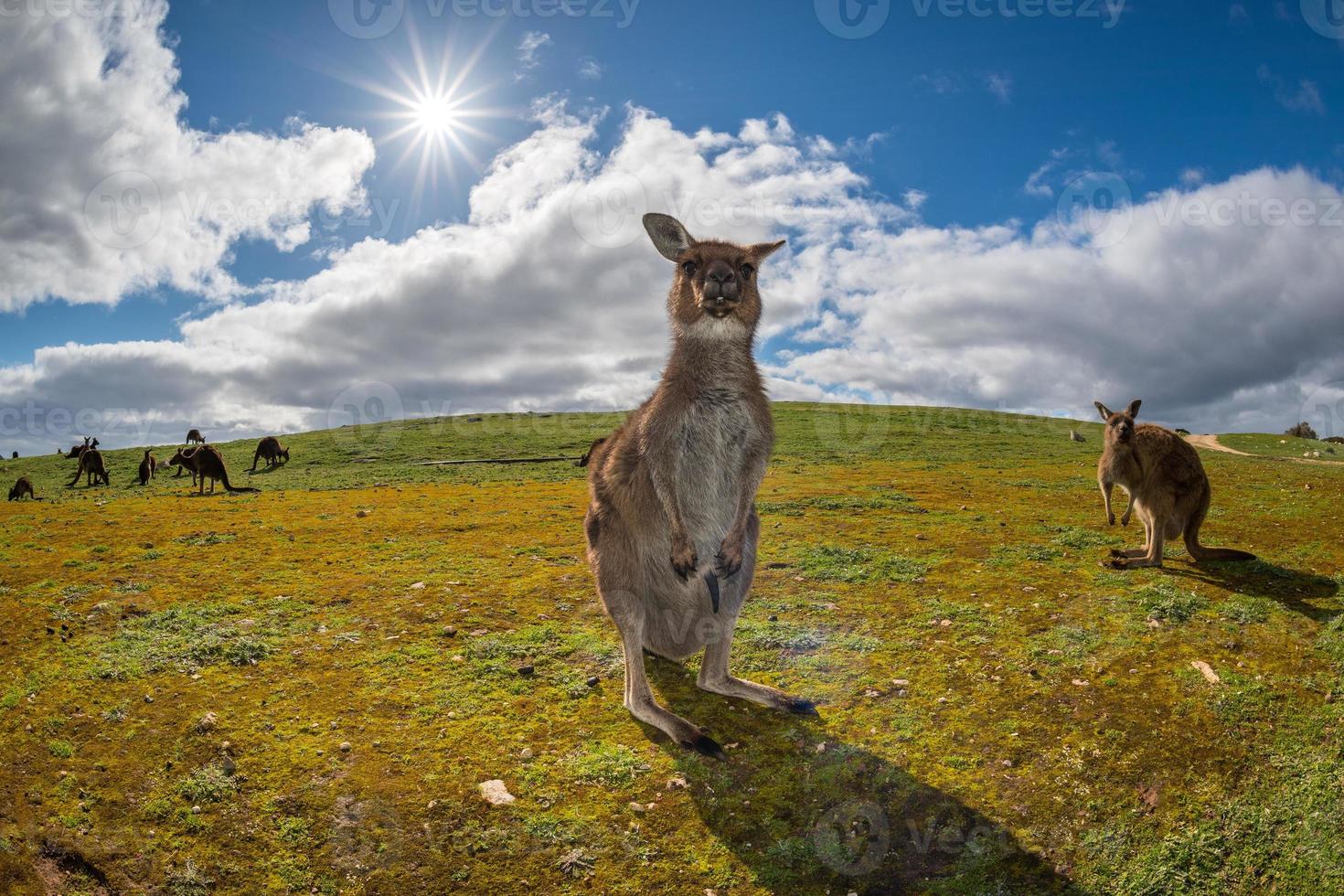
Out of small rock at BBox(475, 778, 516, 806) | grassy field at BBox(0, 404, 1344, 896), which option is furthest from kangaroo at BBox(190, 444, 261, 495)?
small rock at BBox(475, 778, 516, 806)

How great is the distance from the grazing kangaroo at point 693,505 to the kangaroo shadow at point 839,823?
0.52 metres

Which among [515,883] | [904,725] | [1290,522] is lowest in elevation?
[515,883]

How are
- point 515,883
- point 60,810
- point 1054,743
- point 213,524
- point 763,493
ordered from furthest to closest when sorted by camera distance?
1. point 763,493
2. point 213,524
3. point 1054,743
4. point 60,810
5. point 515,883

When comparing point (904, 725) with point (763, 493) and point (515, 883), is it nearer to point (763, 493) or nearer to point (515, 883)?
point (515, 883)

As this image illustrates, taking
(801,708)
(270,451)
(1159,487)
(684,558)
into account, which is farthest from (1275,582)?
(270,451)

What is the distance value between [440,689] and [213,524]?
9782 mm

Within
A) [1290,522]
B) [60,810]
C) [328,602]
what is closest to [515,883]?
[60,810]

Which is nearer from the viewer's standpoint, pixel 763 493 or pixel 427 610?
pixel 427 610

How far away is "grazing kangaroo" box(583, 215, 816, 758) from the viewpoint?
5391 mm

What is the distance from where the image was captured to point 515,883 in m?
3.92

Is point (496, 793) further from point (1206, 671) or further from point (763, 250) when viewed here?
point (1206, 671)

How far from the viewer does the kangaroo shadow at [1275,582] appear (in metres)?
7.41

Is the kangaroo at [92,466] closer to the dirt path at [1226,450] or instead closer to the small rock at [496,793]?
the small rock at [496,793]

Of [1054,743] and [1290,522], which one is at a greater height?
[1290,522]
